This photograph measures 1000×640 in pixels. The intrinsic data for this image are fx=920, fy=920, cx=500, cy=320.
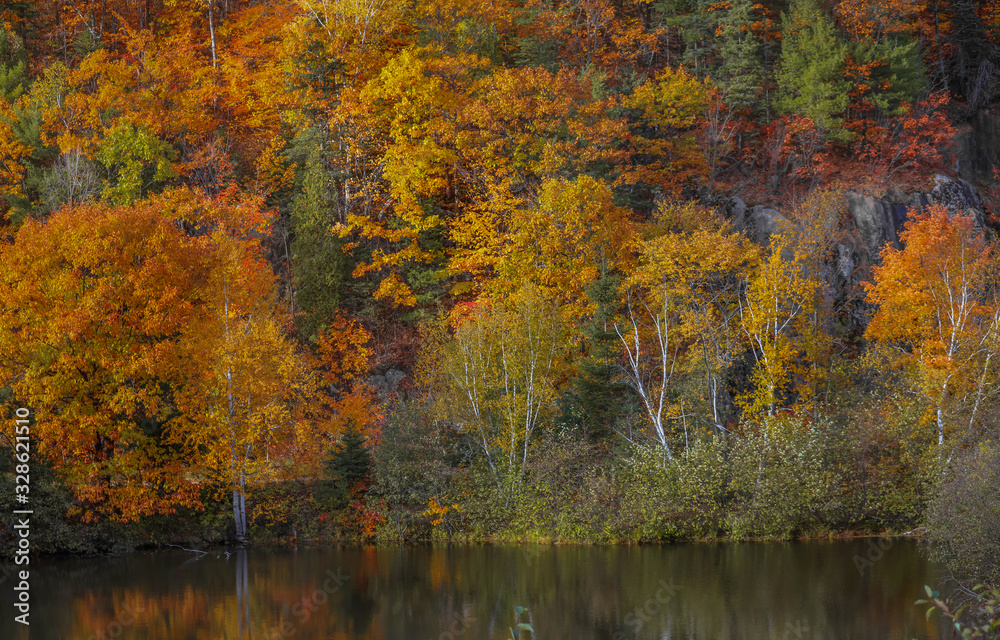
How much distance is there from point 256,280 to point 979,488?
25881mm

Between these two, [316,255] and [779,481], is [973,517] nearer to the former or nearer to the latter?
[779,481]

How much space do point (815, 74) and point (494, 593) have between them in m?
29.8

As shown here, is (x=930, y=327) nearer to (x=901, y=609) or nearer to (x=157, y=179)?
(x=901, y=609)

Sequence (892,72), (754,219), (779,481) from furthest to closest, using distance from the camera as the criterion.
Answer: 1. (892,72)
2. (754,219)
3. (779,481)

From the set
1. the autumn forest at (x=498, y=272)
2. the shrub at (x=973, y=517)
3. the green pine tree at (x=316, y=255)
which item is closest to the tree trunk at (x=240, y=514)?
the autumn forest at (x=498, y=272)

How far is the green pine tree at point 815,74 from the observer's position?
137 ft

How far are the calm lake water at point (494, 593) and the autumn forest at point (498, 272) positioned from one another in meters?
2.13

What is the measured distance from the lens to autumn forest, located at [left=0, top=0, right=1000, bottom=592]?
97.6 feet

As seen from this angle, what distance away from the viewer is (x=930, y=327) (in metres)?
29.6

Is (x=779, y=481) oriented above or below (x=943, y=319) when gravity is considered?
below

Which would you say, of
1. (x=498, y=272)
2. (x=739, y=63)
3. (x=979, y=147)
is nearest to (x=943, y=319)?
(x=498, y=272)

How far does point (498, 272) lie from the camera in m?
38.8

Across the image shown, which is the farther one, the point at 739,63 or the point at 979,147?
the point at 979,147

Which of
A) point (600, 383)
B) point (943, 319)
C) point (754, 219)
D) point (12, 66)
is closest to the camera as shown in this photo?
point (943, 319)
